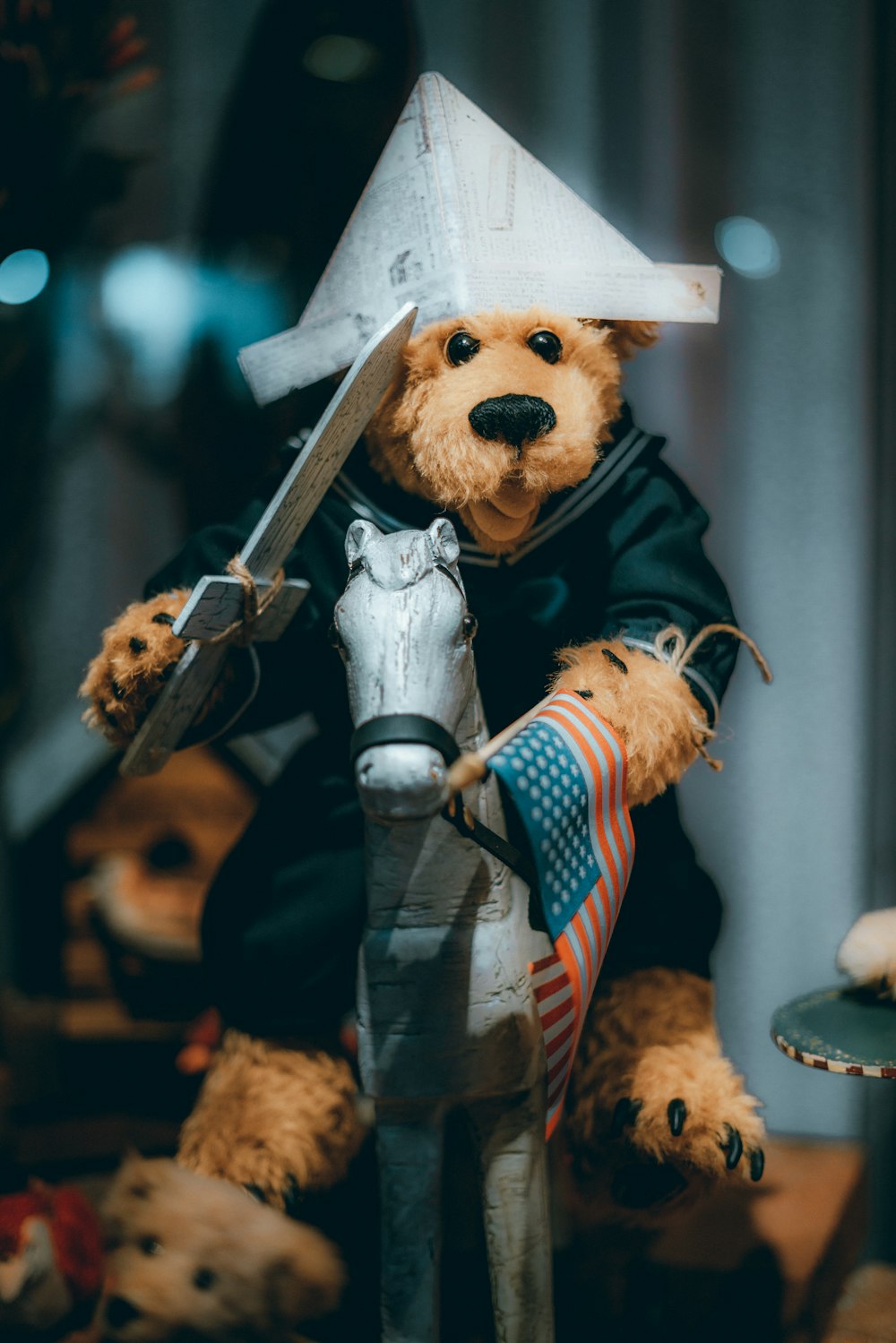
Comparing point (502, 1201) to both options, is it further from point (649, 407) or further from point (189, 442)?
point (189, 442)

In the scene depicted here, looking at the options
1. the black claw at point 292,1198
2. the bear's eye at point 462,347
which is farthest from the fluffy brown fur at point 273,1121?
the bear's eye at point 462,347

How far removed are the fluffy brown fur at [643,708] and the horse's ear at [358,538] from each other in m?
0.18

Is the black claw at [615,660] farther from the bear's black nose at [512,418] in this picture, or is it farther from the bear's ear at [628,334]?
the bear's ear at [628,334]

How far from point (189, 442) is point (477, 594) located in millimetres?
657

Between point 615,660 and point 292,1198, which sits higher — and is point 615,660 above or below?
above

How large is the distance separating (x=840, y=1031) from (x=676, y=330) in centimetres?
80

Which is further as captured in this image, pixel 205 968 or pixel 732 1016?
pixel 732 1016

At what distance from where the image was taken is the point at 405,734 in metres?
0.73

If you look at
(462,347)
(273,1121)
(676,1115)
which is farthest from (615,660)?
(273,1121)

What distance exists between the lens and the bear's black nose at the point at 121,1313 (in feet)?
3.29

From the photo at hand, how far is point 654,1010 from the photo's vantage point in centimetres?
105

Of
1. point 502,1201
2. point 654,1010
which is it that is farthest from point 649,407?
point 502,1201

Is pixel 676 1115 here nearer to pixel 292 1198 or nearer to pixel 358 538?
pixel 292 1198

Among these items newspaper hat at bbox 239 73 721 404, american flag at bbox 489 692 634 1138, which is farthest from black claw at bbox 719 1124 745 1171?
newspaper hat at bbox 239 73 721 404
